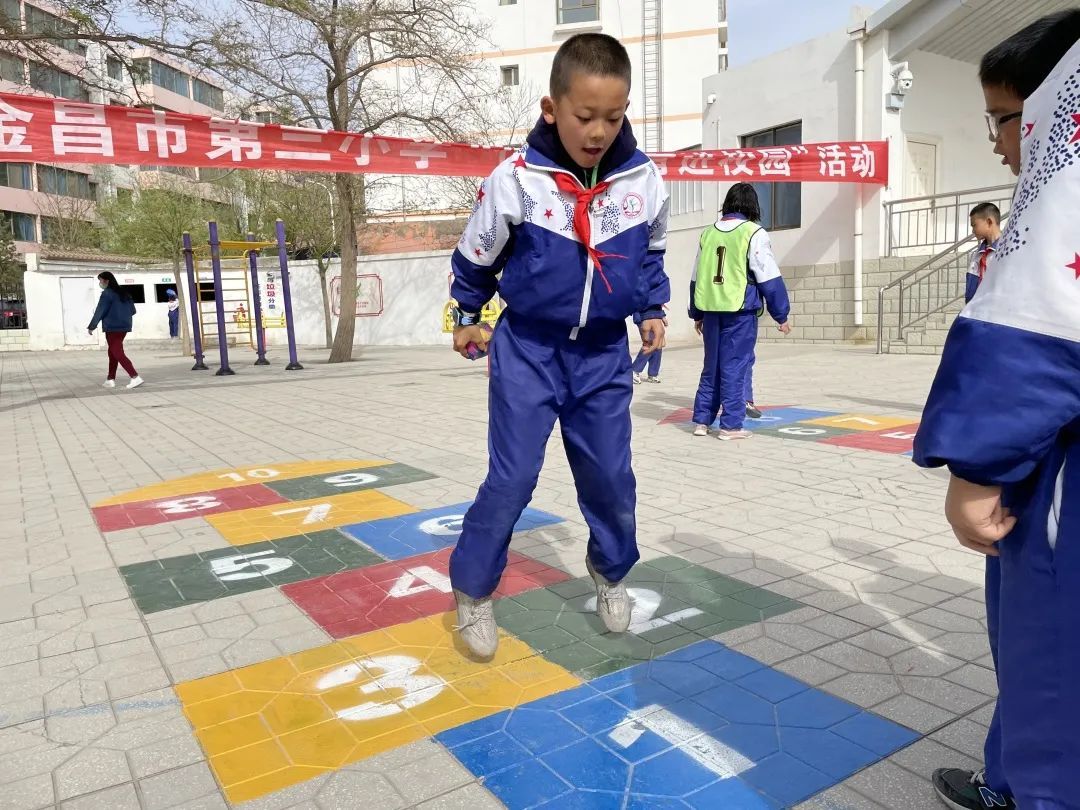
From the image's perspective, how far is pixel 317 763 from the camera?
2242mm

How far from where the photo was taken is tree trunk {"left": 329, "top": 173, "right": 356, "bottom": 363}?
56.3ft

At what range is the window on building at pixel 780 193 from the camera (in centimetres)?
1648

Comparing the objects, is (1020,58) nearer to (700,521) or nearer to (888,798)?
(888,798)

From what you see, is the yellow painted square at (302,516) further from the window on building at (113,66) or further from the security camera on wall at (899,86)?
the security camera on wall at (899,86)

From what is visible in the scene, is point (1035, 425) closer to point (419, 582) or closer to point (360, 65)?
point (419, 582)

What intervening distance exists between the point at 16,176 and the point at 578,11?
1242 inches

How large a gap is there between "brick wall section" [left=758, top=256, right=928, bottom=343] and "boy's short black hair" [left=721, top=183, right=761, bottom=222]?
9.52 metres

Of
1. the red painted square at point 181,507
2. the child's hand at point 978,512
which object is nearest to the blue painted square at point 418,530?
the red painted square at point 181,507

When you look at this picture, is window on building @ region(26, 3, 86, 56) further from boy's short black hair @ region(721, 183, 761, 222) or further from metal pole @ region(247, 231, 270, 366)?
boy's short black hair @ region(721, 183, 761, 222)

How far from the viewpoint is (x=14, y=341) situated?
31.8 m

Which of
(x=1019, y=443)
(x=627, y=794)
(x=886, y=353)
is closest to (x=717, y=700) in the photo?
(x=627, y=794)

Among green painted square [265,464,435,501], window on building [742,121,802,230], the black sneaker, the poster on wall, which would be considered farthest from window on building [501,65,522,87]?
the black sneaker

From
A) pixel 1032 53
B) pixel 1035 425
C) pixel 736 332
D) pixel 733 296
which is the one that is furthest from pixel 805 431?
pixel 1035 425

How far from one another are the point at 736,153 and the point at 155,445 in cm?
1091
